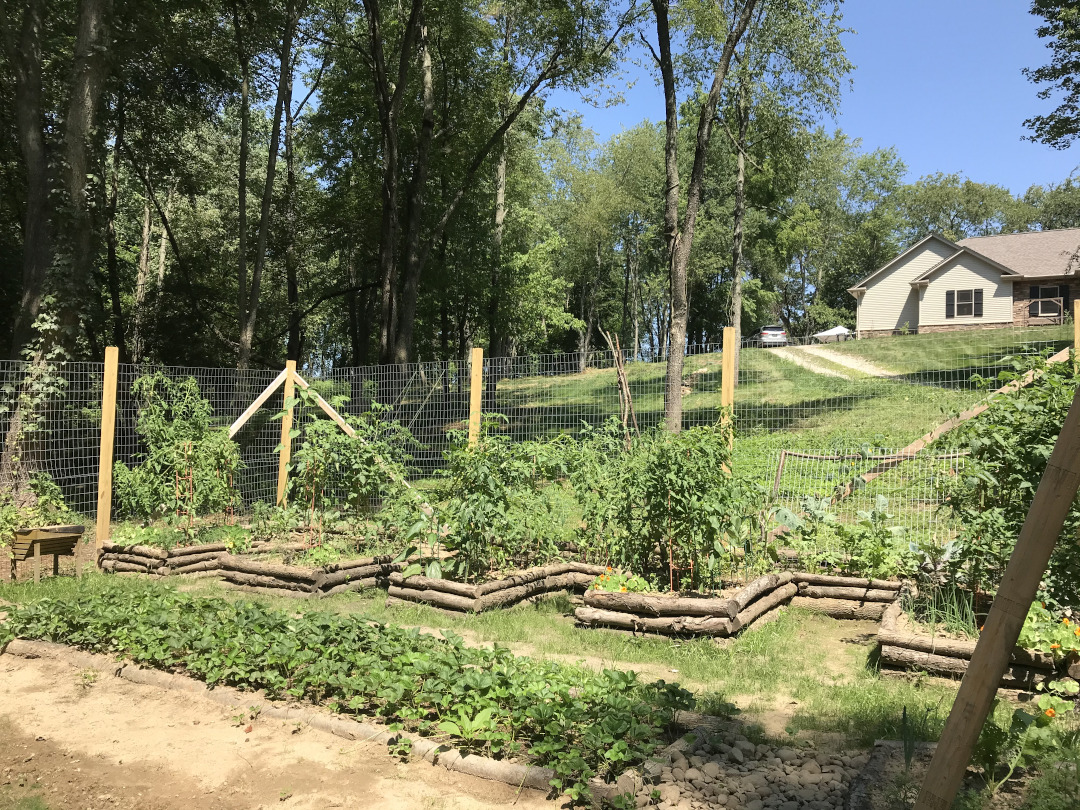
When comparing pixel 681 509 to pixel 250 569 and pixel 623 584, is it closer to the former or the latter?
pixel 623 584

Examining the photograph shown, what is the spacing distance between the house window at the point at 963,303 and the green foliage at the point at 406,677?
34241 mm

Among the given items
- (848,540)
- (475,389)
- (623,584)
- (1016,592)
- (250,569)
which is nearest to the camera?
(1016,592)

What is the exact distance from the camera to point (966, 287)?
1292 inches

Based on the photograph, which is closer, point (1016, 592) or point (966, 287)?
point (1016, 592)

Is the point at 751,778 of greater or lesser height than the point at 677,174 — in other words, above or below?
below

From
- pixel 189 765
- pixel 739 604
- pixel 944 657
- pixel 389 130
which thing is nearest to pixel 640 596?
pixel 739 604

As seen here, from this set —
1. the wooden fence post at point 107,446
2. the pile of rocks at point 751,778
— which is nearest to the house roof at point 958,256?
the wooden fence post at point 107,446

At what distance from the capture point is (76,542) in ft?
26.1

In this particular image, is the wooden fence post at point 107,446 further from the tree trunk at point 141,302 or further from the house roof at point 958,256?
the house roof at point 958,256

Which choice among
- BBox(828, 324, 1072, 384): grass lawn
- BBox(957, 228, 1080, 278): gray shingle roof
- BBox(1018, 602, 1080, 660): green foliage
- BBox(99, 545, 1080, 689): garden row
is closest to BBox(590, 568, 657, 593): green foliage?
BBox(99, 545, 1080, 689): garden row

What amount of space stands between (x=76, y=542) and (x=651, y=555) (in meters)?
6.09

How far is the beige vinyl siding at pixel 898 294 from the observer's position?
35.0m

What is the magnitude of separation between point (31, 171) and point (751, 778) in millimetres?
13245

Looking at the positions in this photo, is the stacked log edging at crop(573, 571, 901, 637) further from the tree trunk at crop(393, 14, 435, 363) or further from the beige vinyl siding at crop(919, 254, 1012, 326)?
the beige vinyl siding at crop(919, 254, 1012, 326)
